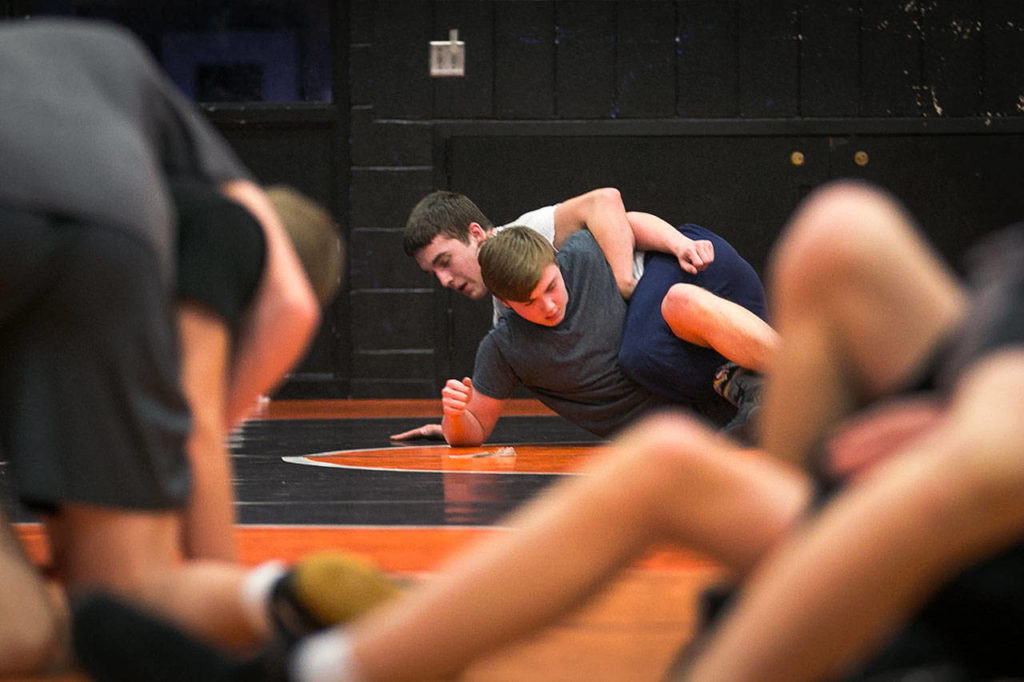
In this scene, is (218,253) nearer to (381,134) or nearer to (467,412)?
(467,412)

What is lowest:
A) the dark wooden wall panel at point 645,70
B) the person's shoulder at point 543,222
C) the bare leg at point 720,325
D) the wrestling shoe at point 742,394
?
the wrestling shoe at point 742,394

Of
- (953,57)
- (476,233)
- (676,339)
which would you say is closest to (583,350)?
(676,339)

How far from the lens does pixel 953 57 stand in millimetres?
6828

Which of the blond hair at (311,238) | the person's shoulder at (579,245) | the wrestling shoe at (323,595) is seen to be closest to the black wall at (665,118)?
the person's shoulder at (579,245)

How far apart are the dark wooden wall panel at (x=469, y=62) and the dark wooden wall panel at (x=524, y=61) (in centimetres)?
5

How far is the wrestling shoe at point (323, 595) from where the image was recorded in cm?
122

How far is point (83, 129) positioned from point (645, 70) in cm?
577

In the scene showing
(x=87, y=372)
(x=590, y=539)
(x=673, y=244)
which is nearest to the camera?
(x=590, y=539)

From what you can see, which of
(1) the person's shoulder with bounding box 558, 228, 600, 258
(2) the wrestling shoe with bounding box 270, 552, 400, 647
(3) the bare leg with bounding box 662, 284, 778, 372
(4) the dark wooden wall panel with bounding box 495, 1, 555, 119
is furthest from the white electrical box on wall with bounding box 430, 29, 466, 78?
(2) the wrestling shoe with bounding box 270, 552, 400, 647

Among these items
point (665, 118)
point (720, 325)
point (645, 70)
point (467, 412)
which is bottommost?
point (467, 412)

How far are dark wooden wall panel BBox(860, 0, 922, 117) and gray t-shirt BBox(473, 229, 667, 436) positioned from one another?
3.53 meters

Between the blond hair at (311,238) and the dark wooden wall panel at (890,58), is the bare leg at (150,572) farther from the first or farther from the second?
the dark wooden wall panel at (890,58)

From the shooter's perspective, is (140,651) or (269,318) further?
(269,318)

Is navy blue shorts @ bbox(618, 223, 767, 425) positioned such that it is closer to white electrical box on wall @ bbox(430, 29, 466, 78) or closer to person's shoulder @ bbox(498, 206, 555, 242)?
person's shoulder @ bbox(498, 206, 555, 242)
